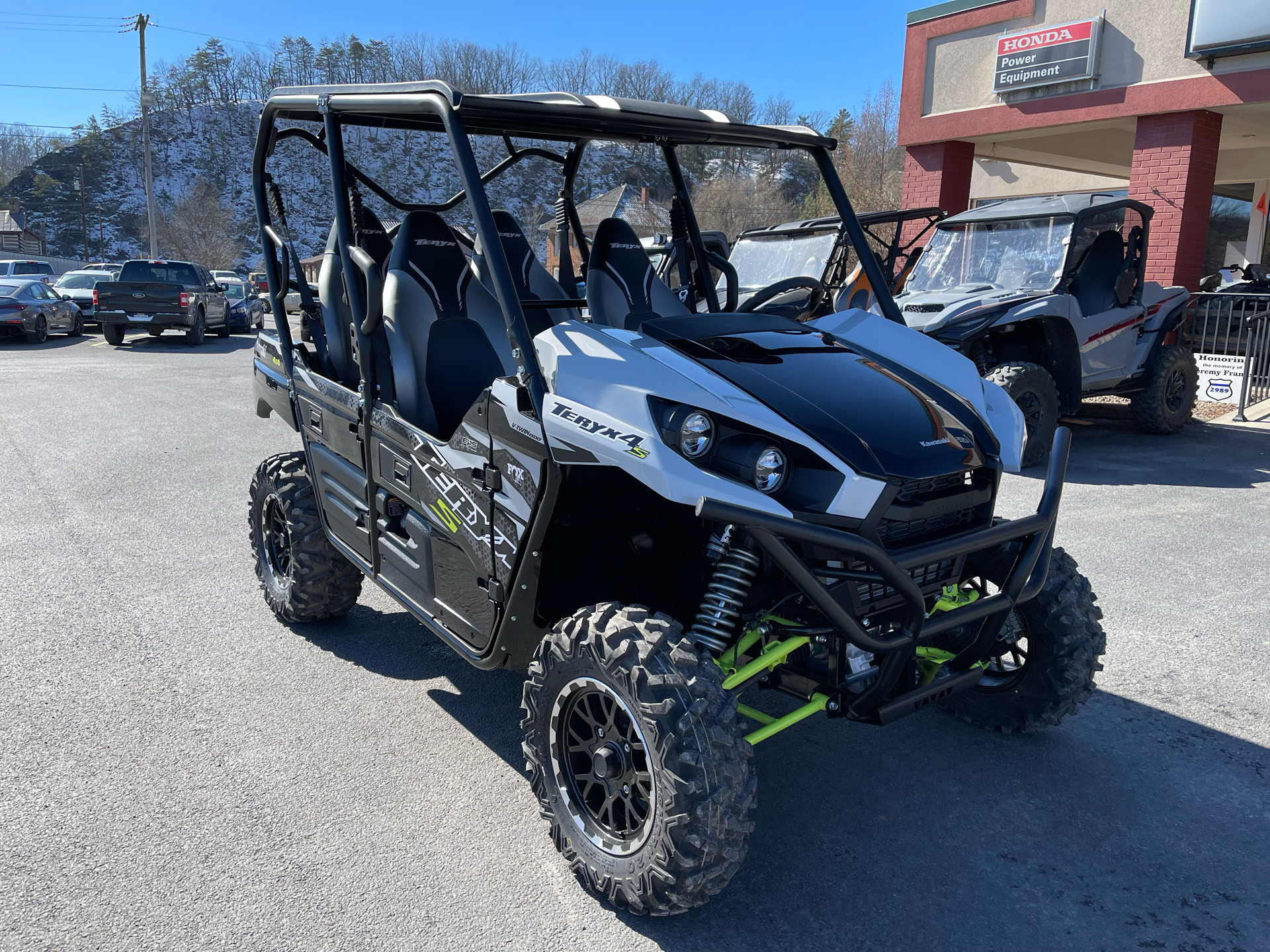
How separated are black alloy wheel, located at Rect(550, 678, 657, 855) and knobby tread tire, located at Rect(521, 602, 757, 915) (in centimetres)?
6

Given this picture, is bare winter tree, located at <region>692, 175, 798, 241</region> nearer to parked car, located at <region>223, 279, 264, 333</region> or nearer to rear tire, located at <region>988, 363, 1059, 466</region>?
parked car, located at <region>223, 279, 264, 333</region>

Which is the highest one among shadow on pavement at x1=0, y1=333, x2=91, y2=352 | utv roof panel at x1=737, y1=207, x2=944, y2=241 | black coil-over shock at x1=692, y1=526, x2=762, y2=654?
utv roof panel at x1=737, y1=207, x2=944, y2=241

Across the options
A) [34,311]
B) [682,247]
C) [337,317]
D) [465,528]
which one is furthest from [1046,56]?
[34,311]

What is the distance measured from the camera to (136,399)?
37.7 ft

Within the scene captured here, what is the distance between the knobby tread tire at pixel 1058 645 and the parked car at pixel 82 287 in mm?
23110

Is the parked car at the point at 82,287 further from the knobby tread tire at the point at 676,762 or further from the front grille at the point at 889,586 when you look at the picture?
the front grille at the point at 889,586

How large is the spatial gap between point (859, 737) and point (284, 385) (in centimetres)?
296

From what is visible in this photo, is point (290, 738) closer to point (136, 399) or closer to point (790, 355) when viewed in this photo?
point (790, 355)

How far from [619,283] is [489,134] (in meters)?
0.89

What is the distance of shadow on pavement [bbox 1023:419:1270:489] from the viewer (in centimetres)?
775

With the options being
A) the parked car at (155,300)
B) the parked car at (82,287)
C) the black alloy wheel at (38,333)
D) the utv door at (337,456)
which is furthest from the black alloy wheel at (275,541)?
the parked car at (82,287)

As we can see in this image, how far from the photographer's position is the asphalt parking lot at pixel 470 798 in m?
2.50

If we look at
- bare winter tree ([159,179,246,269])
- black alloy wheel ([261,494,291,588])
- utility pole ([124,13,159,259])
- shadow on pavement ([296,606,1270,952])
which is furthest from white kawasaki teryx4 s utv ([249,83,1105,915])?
bare winter tree ([159,179,246,269])

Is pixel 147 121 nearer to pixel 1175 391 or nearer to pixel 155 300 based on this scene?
pixel 155 300
